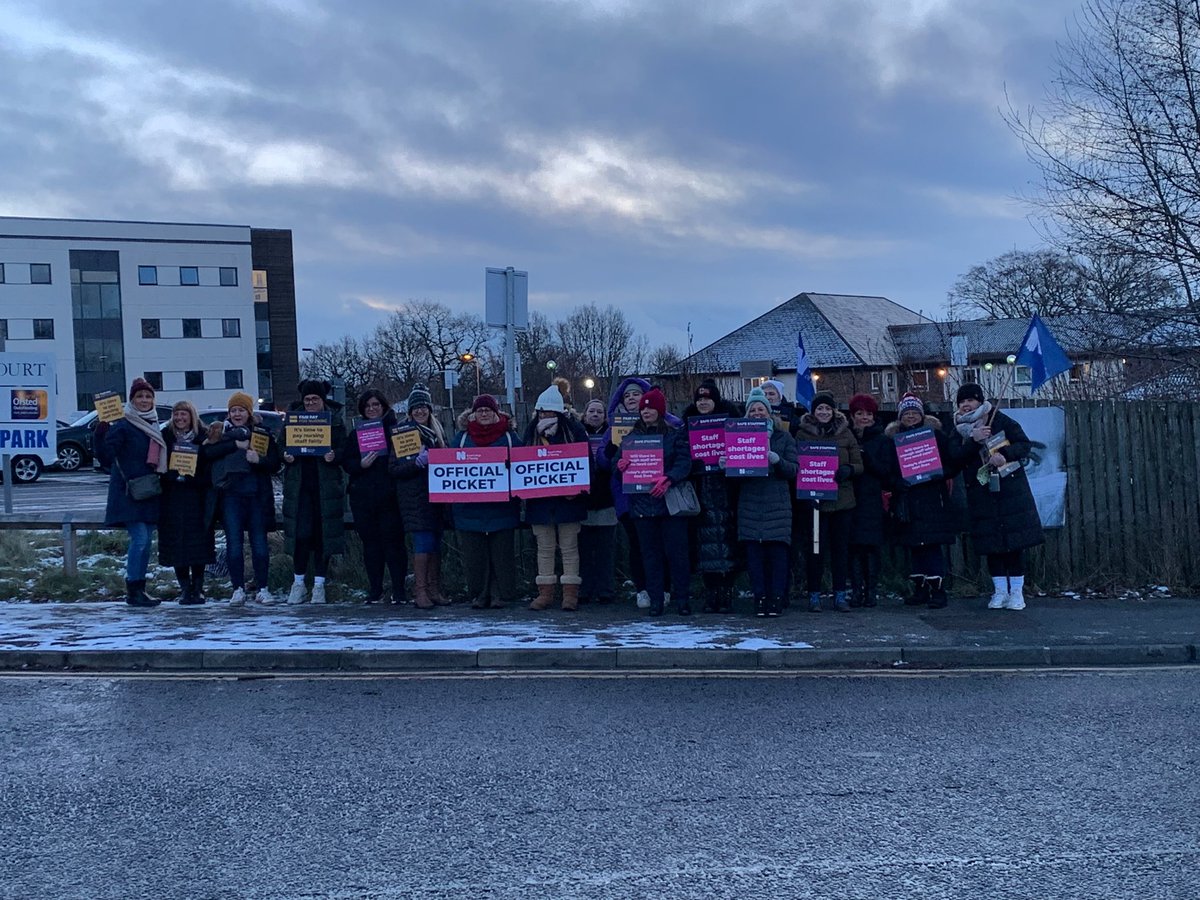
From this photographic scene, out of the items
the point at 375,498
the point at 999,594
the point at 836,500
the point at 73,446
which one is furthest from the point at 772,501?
the point at 73,446

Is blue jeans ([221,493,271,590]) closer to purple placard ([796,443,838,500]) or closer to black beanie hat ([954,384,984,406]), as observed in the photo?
purple placard ([796,443,838,500])

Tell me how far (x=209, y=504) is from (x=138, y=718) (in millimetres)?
4535

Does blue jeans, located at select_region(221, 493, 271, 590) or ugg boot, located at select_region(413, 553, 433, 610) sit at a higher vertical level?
blue jeans, located at select_region(221, 493, 271, 590)

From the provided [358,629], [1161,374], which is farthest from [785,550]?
[1161,374]

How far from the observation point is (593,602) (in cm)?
1165

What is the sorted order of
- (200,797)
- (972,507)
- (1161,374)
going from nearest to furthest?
(200,797) < (972,507) < (1161,374)

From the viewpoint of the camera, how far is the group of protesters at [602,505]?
35.1 ft

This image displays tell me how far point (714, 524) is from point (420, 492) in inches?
115

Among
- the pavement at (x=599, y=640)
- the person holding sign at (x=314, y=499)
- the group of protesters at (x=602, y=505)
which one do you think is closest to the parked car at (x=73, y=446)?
the group of protesters at (x=602, y=505)

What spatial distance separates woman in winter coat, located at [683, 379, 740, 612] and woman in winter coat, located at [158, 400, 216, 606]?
4968mm

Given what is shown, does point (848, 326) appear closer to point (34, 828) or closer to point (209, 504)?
point (209, 504)

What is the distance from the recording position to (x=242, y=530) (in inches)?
463

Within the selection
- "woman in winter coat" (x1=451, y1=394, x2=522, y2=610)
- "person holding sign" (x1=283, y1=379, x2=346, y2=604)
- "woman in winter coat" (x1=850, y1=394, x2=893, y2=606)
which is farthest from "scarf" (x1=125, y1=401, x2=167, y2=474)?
"woman in winter coat" (x1=850, y1=394, x2=893, y2=606)

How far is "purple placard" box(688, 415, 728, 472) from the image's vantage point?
34.6ft
